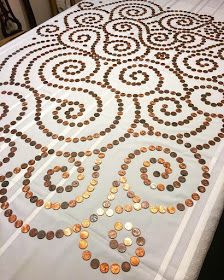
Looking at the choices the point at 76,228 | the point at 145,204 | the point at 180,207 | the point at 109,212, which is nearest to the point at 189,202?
the point at 180,207

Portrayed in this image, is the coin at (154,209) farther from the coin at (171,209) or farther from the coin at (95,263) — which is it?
the coin at (95,263)

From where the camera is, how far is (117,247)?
2.41 feet

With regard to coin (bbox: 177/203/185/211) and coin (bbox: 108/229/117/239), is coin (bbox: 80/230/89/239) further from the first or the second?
coin (bbox: 177/203/185/211)

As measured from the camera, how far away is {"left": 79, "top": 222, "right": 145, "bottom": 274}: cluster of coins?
69 cm

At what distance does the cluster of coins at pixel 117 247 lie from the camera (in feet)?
2.28

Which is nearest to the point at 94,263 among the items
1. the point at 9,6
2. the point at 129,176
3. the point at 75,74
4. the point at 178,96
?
the point at 129,176

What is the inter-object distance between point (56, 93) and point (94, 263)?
866 millimetres

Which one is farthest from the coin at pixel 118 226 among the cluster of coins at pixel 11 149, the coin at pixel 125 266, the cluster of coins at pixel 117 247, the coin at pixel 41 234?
the cluster of coins at pixel 11 149

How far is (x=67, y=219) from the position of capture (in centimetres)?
80

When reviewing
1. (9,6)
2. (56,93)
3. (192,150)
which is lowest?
(192,150)

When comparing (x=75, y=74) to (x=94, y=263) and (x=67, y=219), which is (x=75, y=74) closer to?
(x=67, y=219)

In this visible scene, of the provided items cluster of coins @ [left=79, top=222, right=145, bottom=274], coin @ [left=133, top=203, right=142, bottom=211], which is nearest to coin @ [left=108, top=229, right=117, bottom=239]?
cluster of coins @ [left=79, top=222, right=145, bottom=274]

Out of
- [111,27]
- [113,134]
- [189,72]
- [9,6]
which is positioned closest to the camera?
[113,134]

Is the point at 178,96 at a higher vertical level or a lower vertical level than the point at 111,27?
lower
